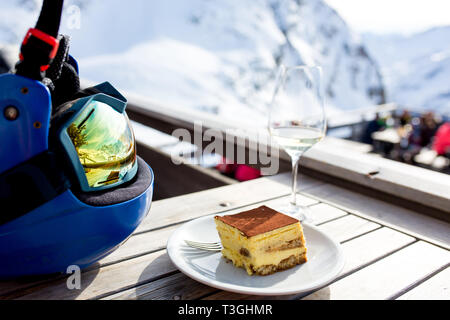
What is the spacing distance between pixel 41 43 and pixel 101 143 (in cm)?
16

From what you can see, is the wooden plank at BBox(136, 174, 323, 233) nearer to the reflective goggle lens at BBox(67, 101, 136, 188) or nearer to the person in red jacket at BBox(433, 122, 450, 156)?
the reflective goggle lens at BBox(67, 101, 136, 188)

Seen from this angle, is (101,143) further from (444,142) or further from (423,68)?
(423,68)

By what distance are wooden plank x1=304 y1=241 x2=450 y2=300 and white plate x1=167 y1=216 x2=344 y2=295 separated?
40 mm

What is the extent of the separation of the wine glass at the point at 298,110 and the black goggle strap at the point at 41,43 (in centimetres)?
48

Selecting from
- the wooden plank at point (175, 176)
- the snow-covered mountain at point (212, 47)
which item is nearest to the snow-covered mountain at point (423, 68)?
the snow-covered mountain at point (212, 47)

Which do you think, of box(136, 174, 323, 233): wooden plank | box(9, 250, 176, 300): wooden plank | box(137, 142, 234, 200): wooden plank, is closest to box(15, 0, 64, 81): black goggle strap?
box(9, 250, 176, 300): wooden plank

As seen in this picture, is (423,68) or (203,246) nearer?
(203,246)

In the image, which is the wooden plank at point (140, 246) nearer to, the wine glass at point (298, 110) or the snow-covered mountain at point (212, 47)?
the wine glass at point (298, 110)

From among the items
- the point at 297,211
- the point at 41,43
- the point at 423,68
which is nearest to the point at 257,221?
the point at 297,211

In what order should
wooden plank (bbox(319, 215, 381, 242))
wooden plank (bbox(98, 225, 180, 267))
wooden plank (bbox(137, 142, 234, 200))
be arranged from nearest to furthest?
wooden plank (bbox(98, 225, 180, 267))
wooden plank (bbox(319, 215, 381, 242))
wooden plank (bbox(137, 142, 234, 200))

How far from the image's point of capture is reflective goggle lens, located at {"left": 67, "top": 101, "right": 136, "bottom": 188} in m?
0.55

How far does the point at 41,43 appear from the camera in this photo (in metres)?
0.48

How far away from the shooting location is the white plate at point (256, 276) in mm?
551

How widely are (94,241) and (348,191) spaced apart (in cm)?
74
